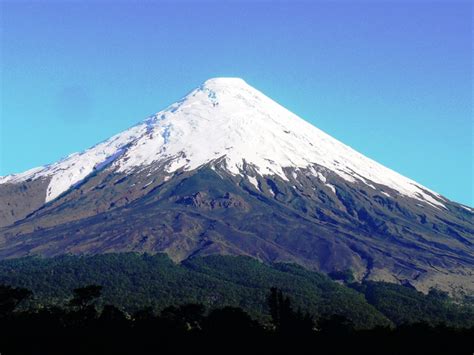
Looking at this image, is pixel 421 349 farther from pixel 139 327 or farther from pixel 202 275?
pixel 202 275

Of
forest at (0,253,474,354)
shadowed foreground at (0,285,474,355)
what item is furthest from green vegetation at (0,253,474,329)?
shadowed foreground at (0,285,474,355)

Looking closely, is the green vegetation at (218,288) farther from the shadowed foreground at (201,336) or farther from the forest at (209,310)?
the shadowed foreground at (201,336)

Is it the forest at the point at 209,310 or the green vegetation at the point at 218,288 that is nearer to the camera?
the forest at the point at 209,310

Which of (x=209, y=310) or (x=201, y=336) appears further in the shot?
(x=209, y=310)

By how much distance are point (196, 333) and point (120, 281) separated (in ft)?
273

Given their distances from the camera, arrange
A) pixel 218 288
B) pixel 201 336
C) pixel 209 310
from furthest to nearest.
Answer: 1. pixel 218 288
2. pixel 209 310
3. pixel 201 336

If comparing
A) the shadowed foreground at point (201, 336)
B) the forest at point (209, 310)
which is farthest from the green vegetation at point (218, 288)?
the shadowed foreground at point (201, 336)

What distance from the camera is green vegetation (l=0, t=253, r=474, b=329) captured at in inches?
5910

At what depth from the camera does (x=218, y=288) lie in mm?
166375

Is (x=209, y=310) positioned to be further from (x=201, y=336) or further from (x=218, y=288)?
(x=201, y=336)

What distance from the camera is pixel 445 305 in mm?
164125

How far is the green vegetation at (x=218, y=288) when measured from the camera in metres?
150

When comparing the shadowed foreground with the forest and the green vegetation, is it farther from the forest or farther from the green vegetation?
the green vegetation

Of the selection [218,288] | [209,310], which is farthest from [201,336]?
[218,288]
